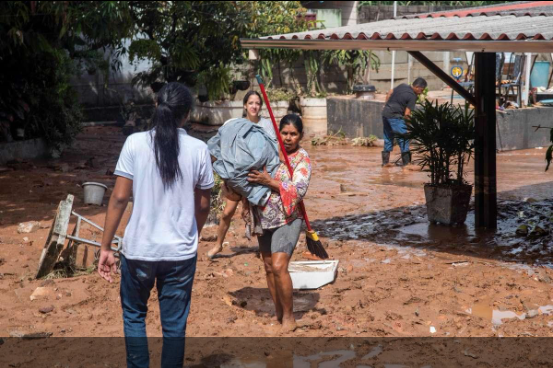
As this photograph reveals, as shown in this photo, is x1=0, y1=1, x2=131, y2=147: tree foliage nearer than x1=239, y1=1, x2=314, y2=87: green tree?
Yes

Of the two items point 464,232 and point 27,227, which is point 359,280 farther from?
point 27,227

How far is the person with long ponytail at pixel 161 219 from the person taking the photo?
4027mm

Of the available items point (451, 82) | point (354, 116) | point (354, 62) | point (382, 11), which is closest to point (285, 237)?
point (451, 82)

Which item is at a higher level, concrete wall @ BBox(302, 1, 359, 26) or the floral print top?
concrete wall @ BBox(302, 1, 359, 26)

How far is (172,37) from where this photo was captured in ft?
50.3

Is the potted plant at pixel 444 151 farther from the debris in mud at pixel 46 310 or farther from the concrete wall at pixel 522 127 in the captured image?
the concrete wall at pixel 522 127

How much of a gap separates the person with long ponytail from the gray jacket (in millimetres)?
926

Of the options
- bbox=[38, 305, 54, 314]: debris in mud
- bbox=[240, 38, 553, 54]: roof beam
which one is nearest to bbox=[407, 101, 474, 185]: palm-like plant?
bbox=[240, 38, 553, 54]: roof beam

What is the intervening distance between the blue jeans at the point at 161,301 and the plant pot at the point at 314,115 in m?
14.7

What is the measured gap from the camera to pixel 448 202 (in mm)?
8875

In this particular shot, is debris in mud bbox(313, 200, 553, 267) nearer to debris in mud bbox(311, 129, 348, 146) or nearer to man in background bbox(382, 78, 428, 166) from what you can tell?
man in background bbox(382, 78, 428, 166)

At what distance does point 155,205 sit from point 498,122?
475 inches

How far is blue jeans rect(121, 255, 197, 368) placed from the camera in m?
4.06

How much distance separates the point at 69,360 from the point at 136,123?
1346cm
